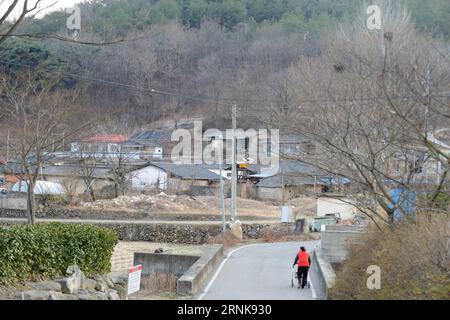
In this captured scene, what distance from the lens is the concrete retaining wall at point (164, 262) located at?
80.4 ft

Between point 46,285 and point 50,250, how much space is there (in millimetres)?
1786

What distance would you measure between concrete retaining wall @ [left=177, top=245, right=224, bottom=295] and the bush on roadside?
467 cm

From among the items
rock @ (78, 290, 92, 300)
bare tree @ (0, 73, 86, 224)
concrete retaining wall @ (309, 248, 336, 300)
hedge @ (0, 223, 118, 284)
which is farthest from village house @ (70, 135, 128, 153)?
rock @ (78, 290, 92, 300)

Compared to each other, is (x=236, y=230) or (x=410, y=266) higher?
(x=410, y=266)

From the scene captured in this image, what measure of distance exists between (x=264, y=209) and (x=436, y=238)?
3749 centimetres

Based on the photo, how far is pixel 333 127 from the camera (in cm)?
1641

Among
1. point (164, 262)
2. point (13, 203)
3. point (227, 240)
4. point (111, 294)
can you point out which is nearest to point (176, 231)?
point (227, 240)

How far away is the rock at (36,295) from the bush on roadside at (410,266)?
534cm

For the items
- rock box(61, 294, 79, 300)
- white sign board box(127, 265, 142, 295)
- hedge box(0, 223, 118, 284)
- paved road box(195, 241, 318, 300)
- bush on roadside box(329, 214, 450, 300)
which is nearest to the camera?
bush on roadside box(329, 214, 450, 300)

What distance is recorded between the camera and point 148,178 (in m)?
55.3

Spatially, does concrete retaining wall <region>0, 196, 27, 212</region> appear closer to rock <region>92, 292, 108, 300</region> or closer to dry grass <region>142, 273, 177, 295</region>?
dry grass <region>142, 273, 177, 295</region>

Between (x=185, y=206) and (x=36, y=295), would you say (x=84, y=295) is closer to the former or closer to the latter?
(x=36, y=295)

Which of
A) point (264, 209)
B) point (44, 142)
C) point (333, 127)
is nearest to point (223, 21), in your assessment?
point (264, 209)

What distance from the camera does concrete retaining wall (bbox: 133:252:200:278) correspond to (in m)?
24.5
